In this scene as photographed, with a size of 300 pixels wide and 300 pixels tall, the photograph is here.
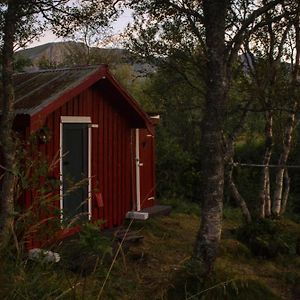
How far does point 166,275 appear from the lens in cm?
689

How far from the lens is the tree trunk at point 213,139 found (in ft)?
21.9

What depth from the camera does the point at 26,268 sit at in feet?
11.7

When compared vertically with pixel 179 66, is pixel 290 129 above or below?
below

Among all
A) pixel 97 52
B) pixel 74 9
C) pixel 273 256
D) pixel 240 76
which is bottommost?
pixel 273 256

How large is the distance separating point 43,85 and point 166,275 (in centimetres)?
440

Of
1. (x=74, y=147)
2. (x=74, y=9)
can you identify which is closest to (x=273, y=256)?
(x=74, y=147)

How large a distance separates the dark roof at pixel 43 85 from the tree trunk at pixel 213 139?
2720 millimetres

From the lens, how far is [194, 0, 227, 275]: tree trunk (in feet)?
21.9

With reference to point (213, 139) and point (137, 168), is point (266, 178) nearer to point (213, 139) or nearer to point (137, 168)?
point (137, 168)

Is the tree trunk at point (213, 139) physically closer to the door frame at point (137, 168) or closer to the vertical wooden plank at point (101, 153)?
the vertical wooden plank at point (101, 153)

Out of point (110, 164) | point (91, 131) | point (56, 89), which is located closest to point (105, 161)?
point (110, 164)

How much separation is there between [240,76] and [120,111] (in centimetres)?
278

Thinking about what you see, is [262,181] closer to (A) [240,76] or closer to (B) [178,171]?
(A) [240,76]

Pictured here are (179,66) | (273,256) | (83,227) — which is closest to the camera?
(83,227)
